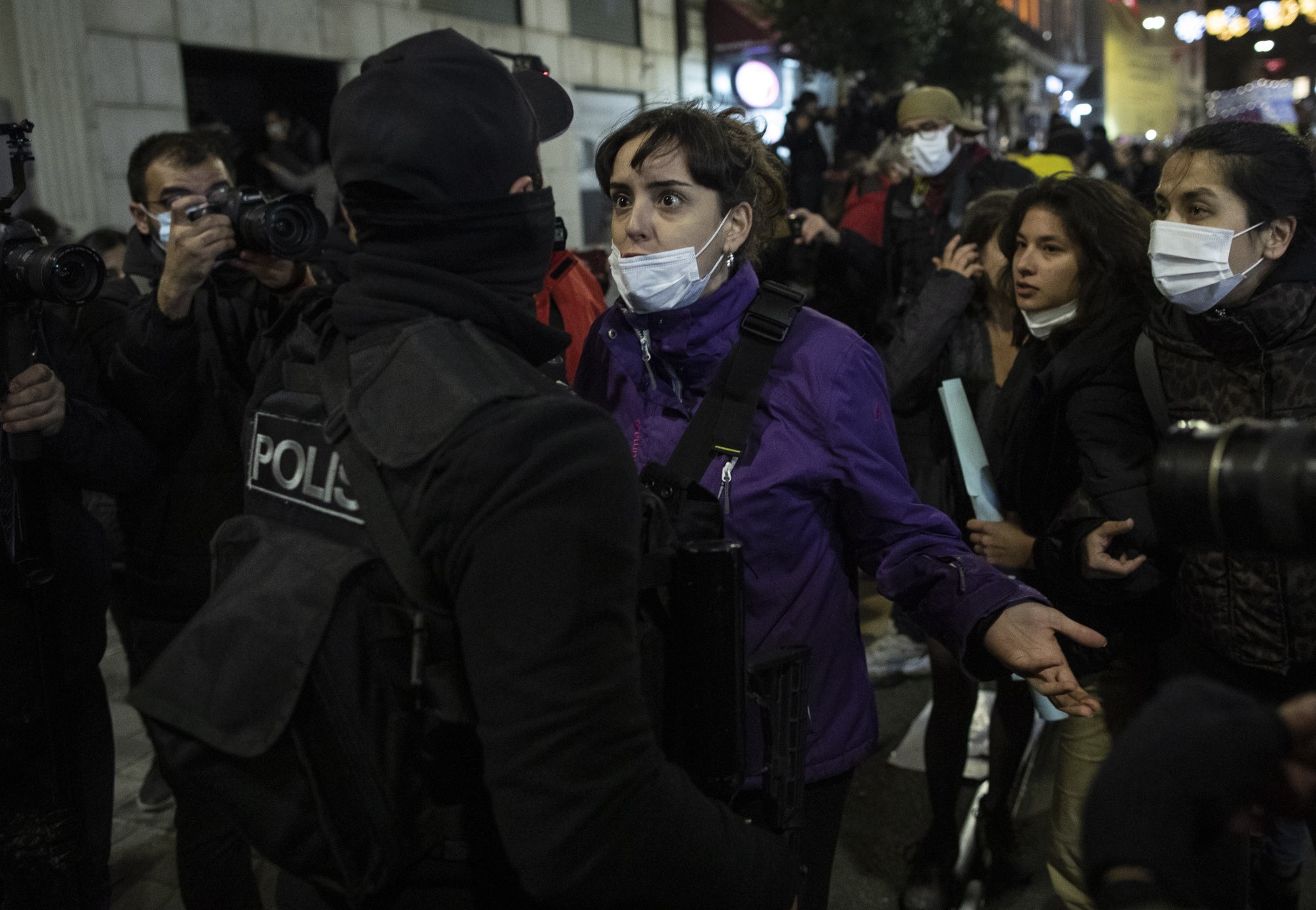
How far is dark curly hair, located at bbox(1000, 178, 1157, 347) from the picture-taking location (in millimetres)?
2785

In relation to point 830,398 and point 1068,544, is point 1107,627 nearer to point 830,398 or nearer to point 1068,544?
point 1068,544

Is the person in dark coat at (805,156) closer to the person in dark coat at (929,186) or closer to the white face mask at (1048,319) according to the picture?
the person in dark coat at (929,186)

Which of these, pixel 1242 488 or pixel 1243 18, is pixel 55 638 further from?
pixel 1243 18

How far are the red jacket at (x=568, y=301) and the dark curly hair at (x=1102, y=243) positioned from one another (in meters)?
1.31

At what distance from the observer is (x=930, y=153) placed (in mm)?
5602

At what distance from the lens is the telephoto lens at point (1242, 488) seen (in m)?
0.94

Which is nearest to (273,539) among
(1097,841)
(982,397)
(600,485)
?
(600,485)

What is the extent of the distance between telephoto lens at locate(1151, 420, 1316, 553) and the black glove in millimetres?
149

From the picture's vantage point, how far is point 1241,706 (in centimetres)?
92

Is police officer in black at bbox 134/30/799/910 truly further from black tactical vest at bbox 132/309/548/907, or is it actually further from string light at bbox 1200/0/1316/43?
string light at bbox 1200/0/1316/43

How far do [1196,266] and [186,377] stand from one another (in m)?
2.42

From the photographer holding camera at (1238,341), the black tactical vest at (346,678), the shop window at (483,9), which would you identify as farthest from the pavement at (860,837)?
the shop window at (483,9)

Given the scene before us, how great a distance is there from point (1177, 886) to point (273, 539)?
3.35 feet

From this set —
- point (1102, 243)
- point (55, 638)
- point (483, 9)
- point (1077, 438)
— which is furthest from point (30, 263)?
point (483, 9)
